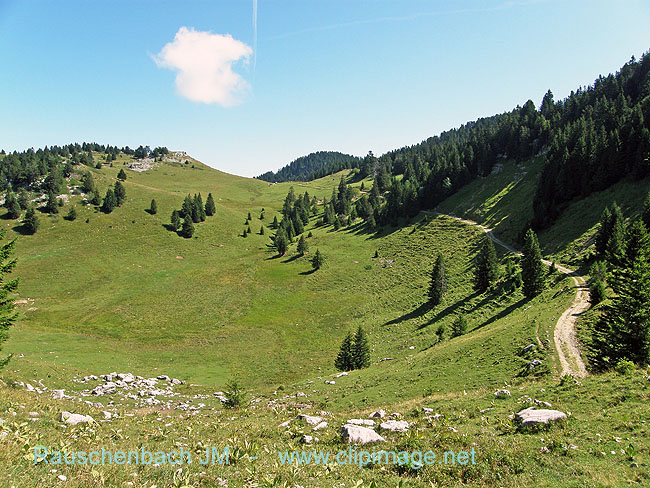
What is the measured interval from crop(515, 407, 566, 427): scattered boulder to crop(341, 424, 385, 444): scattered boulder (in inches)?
242

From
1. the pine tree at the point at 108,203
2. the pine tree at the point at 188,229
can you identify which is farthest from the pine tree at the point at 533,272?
the pine tree at the point at 108,203

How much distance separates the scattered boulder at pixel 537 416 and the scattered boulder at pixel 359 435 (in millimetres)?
6148

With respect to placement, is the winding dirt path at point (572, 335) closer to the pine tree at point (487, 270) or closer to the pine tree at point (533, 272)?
the pine tree at point (533, 272)

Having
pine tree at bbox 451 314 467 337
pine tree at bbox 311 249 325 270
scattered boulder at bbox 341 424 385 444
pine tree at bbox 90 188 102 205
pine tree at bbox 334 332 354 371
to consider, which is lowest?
pine tree at bbox 334 332 354 371

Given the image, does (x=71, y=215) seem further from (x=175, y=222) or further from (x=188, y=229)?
(x=188, y=229)

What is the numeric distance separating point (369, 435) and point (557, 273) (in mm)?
50567

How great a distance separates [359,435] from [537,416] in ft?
25.5

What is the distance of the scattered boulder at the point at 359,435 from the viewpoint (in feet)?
45.7

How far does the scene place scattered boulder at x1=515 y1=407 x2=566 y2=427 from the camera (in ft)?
43.4

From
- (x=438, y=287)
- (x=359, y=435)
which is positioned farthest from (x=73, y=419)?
(x=438, y=287)

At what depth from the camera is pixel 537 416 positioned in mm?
13758

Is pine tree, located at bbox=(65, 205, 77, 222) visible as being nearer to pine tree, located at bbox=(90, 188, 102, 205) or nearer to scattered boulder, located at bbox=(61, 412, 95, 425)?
pine tree, located at bbox=(90, 188, 102, 205)

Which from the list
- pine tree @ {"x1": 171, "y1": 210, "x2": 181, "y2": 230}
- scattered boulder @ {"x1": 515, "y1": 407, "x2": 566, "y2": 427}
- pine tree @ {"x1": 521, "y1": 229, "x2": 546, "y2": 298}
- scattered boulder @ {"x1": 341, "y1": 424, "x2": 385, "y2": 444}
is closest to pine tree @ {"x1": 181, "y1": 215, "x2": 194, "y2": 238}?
pine tree @ {"x1": 171, "y1": 210, "x2": 181, "y2": 230}

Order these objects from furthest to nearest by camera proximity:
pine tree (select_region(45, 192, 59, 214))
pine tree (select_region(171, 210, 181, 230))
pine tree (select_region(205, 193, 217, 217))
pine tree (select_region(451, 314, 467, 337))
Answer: pine tree (select_region(205, 193, 217, 217)), pine tree (select_region(171, 210, 181, 230)), pine tree (select_region(45, 192, 59, 214)), pine tree (select_region(451, 314, 467, 337))
